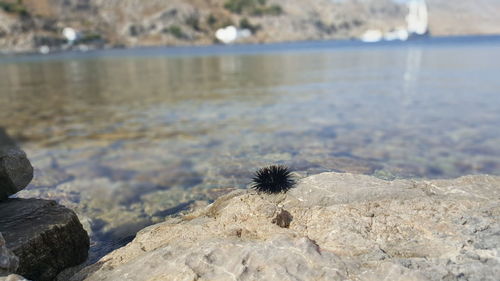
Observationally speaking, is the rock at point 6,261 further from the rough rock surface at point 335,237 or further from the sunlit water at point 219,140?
the sunlit water at point 219,140

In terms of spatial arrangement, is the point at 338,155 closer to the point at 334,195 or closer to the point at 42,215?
the point at 334,195

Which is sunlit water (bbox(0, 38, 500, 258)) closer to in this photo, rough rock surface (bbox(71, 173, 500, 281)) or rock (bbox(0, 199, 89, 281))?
rock (bbox(0, 199, 89, 281))

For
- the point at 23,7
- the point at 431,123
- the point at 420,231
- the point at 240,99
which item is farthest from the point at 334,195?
the point at 23,7

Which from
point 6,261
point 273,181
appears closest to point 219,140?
point 273,181

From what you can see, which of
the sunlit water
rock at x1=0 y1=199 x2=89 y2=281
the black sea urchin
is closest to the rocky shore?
rock at x1=0 y1=199 x2=89 y2=281

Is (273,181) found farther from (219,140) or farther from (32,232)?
(219,140)

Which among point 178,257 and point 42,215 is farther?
point 42,215

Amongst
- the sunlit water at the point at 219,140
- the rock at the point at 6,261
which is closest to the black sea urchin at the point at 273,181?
the sunlit water at the point at 219,140
